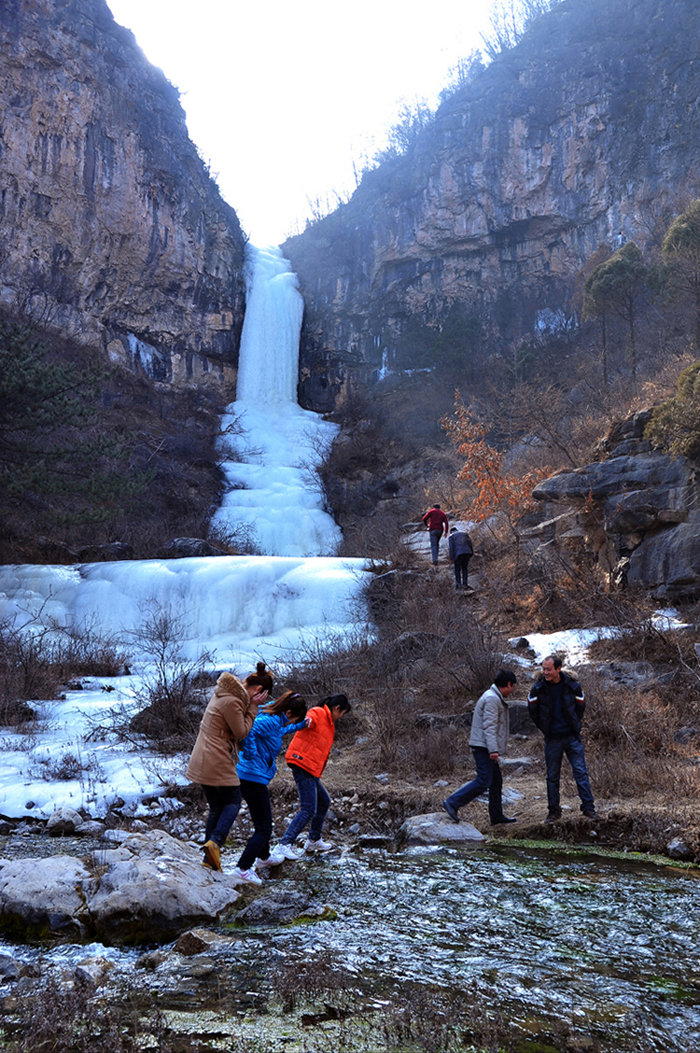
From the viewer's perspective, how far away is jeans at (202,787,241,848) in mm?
5531

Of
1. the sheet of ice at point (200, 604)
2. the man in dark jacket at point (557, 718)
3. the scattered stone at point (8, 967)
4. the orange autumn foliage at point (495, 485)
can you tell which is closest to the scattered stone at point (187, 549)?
the sheet of ice at point (200, 604)

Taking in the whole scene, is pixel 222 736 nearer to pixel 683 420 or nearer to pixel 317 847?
pixel 317 847

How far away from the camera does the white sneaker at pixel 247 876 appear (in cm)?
525

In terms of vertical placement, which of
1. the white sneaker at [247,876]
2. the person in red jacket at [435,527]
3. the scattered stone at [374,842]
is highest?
the person in red jacket at [435,527]

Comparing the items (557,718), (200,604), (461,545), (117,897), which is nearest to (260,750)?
(117,897)

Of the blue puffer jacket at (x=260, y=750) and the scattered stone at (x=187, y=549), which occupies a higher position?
the scattered stone at (x=187, y=549)

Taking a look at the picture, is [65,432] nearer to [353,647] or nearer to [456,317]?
[353,647]

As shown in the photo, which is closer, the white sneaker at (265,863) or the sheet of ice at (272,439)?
the white sneaker at (265,863)

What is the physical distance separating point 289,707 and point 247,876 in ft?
4.02

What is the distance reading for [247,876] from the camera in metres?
5.30

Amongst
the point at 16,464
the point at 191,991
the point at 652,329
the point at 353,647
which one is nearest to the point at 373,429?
the point at 652,329

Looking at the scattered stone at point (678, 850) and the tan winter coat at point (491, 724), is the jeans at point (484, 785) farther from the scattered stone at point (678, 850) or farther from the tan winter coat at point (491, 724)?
the scattered stone at point (678, 850)

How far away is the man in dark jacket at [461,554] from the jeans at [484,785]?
353 inches

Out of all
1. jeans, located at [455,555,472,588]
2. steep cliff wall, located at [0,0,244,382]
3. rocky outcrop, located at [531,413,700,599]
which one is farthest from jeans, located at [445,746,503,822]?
steep cliff wall, located at [0,0,244,382]
